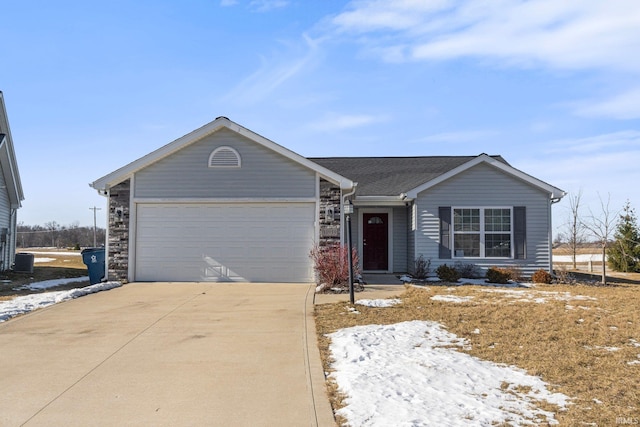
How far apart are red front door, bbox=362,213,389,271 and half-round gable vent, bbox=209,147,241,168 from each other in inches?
208

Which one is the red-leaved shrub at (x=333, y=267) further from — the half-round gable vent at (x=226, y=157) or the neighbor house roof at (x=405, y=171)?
the neighbor house roof at (x=405, y=171)

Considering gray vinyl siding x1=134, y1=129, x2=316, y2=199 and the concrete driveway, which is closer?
the concrete driveway

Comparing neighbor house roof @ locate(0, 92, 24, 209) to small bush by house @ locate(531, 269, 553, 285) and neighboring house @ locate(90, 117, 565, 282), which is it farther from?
small bush by house @ locate(531, 269, 553, 285)

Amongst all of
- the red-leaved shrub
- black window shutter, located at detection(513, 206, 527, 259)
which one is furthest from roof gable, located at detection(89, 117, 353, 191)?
black window shutter, located at detection(513, 206, 527, 259)

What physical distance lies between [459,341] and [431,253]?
28.6 feet

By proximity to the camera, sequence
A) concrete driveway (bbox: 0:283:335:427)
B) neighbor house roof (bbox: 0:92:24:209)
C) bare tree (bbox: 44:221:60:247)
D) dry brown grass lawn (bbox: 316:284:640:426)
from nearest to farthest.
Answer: concrete driveway (bbox: 0:283:335:427) < dry brown grass lawn (bbox: 316:284:640:426) < neighbor house roof (bbox: 0:92:24:209) < bare tree (bbox: 44:221:60:247)

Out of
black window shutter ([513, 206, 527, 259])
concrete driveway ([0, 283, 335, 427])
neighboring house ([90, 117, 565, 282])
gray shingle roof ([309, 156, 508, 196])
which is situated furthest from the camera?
gray shingle roof ([309, 156, 508, 196])

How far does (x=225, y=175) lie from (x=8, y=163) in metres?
10.6

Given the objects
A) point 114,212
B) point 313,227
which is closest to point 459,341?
point 313,227

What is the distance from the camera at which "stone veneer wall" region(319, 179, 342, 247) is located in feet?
44.8

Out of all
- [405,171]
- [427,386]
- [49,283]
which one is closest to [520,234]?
[405,171]

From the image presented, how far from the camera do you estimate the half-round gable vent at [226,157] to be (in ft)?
45.4

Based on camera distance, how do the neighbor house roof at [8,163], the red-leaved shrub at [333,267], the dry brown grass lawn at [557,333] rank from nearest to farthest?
the dry brown grass lawn at [557,333], the red-leaved shrub at [333,267], the neighbor house roof at [8,163]

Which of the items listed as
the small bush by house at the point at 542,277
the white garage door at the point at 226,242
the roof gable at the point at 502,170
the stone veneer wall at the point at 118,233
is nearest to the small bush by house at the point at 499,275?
the small bush by house at the point at 542,277
